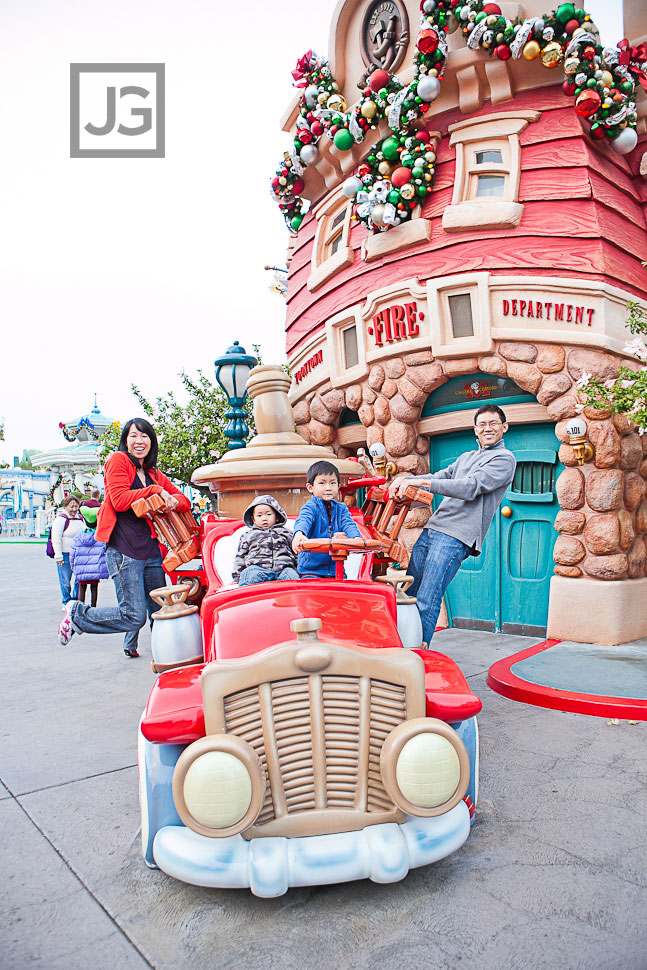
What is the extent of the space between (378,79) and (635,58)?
7.52ft

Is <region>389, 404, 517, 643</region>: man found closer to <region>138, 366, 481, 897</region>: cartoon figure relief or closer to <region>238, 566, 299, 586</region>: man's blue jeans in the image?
<region>238, 566, 299, 586</region>: man's blue jeans

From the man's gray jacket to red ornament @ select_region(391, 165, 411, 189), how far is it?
361 cm

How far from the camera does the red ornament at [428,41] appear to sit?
555 cm

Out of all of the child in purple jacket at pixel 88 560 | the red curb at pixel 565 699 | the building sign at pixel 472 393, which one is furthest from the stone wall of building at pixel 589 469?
the child in purple jacket at pixel 88 560

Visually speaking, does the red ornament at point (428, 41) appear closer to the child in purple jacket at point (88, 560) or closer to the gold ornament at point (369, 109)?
the gold ornament at point (369, 109)

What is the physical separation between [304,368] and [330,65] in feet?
10.9

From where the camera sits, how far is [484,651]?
17.3 feet

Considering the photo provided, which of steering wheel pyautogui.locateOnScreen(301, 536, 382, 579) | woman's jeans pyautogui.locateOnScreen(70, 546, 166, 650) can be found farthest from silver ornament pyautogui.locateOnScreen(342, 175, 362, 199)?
steering wheel pyautogui.locateOnScreen(301, 536, 382, 579)

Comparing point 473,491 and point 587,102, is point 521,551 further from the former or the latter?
point 587,102

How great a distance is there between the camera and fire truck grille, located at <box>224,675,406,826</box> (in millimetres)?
1841

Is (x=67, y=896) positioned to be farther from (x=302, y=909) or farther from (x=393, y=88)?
(x=393, y=88)

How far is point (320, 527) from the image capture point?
3203 mm

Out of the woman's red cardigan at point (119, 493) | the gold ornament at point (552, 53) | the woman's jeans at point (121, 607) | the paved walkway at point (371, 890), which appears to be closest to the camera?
the paved walkway at point (371, 890)

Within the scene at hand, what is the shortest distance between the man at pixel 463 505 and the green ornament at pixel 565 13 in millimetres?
3980
